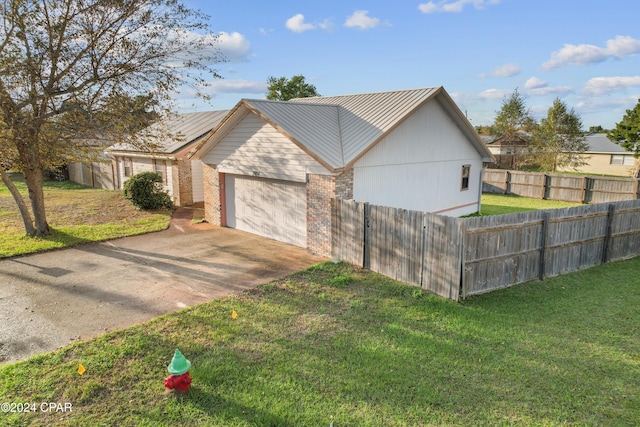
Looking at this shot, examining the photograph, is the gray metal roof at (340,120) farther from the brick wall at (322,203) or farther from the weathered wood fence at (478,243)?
the weathered wood fence at (478,243)

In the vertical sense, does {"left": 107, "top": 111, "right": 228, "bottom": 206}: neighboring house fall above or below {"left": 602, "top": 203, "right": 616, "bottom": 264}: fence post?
above

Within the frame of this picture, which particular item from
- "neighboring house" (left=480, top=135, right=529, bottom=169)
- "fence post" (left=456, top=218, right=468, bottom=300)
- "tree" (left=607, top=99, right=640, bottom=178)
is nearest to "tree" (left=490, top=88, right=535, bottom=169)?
"neighboring house" (left=480, top=135, right=529, bottom=169)

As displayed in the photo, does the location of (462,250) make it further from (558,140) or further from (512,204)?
(558,140)

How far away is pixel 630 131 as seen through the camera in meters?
28.5

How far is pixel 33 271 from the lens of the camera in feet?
35.8

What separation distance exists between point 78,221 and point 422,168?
48.5 feet

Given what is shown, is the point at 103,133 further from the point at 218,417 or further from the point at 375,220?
the point at 218,417

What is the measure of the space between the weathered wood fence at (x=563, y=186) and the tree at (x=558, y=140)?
650 cm

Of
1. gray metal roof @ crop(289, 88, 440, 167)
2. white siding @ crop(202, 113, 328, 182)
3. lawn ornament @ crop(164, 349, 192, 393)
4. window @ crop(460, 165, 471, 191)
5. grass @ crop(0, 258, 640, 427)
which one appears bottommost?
grass @ crop(0, 258, 640, 427)

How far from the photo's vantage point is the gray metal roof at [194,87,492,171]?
39.2 ft

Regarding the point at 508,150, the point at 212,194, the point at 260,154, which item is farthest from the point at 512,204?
the point at 508,150

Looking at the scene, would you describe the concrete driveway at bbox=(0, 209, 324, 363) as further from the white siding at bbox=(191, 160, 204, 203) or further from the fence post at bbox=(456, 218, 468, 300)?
the white siding at bbox=(191, 160, 204, 203)

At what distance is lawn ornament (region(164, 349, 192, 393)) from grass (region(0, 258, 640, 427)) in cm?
14

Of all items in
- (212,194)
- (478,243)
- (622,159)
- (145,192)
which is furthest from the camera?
(622,159)
